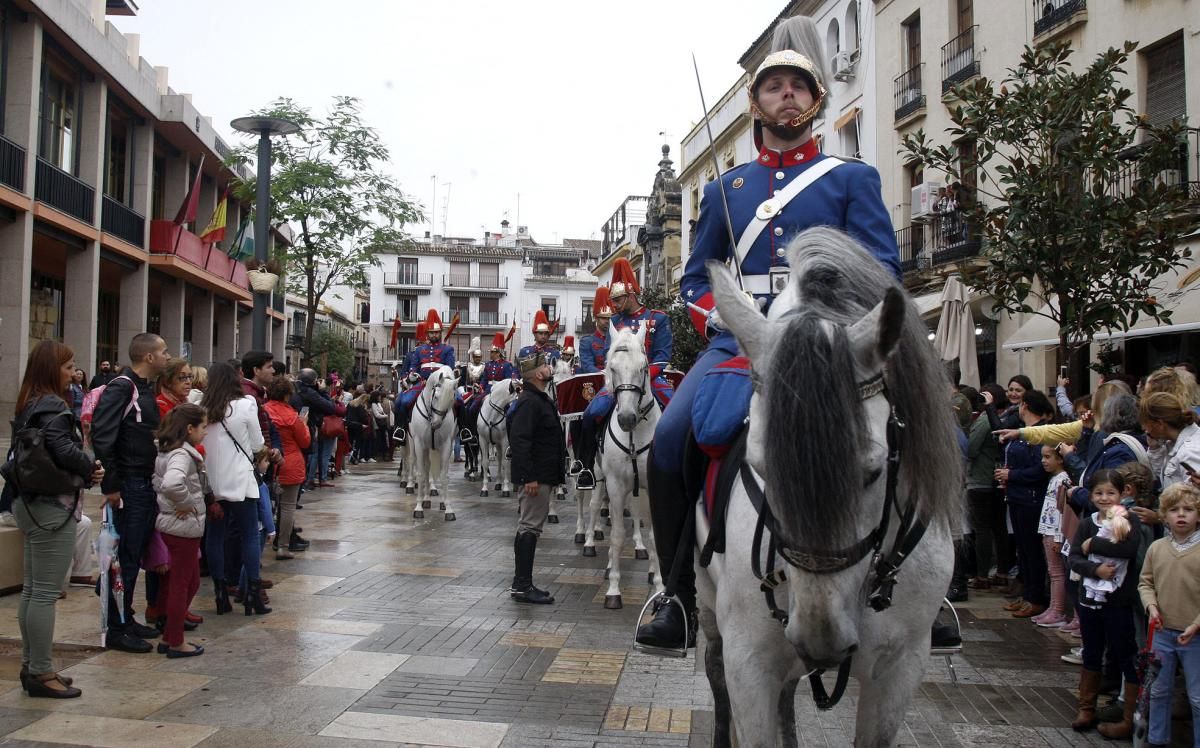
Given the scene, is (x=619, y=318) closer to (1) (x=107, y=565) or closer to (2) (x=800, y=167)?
(1) (x=107, y=565)

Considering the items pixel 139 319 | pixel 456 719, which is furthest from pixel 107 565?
pixel 139 319

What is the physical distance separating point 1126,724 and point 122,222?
941 inches

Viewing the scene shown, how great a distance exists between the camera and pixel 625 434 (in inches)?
330

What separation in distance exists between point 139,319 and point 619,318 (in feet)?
60.0

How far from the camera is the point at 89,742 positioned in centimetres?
442

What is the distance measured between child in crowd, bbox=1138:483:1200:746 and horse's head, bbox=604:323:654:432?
13.3ft

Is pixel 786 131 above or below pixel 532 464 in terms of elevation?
above

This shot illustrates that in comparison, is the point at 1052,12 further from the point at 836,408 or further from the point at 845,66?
the point at 836,408

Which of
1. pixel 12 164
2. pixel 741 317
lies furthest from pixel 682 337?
pixel 741 317

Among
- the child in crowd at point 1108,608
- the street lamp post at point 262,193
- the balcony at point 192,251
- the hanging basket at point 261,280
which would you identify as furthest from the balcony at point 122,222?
the child in crowd at point 1108,608

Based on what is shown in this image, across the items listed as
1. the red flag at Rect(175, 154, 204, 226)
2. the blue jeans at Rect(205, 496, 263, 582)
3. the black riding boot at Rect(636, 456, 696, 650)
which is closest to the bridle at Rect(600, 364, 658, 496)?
the blue jeans at Rect(205, 496, 263, 582)

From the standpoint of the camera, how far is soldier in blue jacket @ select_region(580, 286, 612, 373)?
11055 mm

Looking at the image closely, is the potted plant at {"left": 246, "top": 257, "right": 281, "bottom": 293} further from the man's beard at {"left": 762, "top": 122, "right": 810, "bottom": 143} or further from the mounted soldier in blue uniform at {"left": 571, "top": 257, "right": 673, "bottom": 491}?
the man's beard at {"left": 762, "top": 122, "right": 810, "bottom": 143}

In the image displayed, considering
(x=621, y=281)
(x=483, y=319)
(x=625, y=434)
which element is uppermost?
(x=483, y=319)
